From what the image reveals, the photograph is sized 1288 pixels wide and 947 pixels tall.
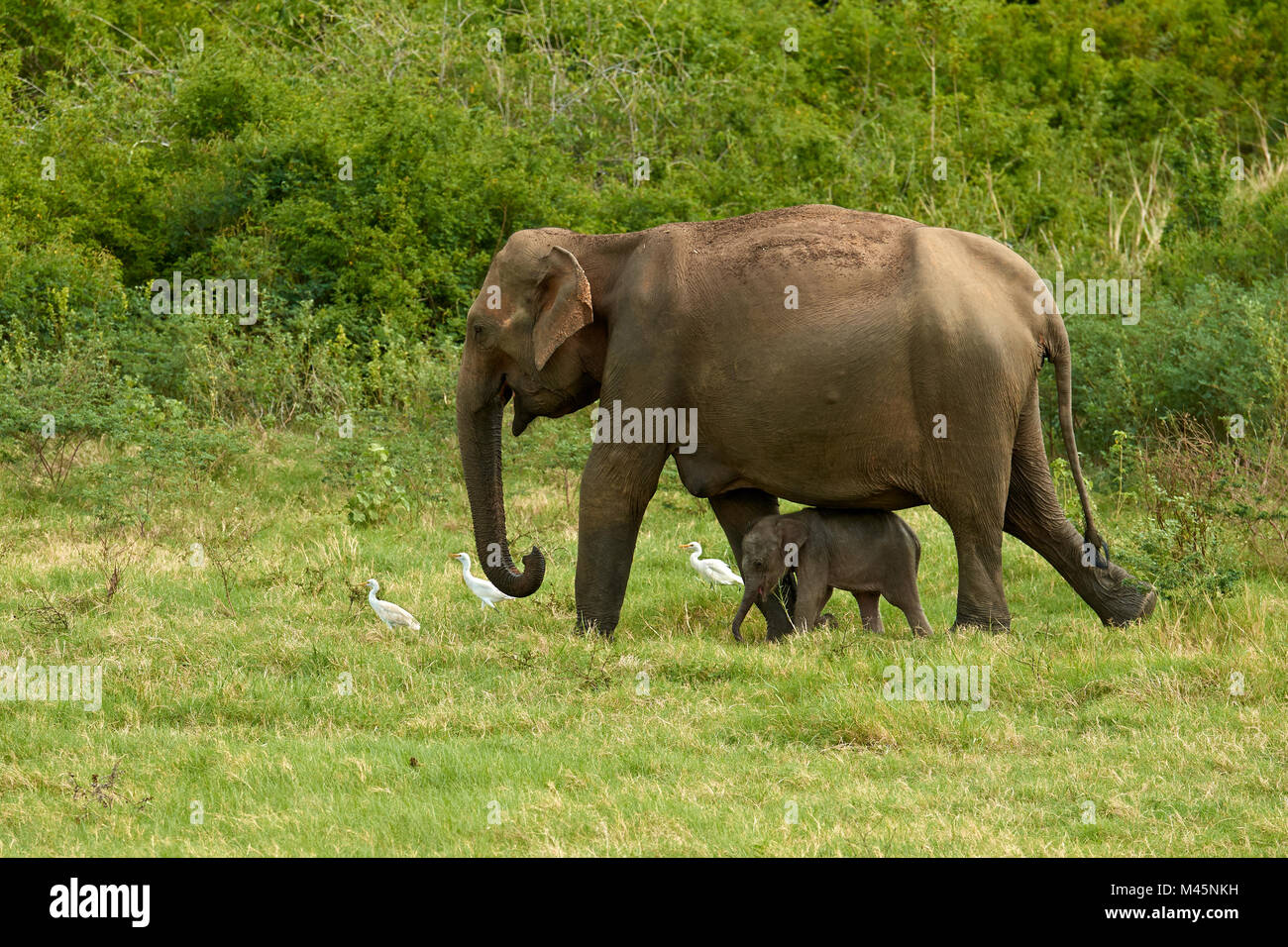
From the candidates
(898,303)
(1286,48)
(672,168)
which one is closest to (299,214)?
(672,168)

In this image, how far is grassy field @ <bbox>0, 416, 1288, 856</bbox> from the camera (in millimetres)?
6562

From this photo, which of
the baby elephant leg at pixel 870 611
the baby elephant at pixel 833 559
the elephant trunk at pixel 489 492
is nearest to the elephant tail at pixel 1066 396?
the baby elephant at pixel 833 559

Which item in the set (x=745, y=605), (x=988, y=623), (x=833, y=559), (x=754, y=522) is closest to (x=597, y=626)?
(x=745, y=605)

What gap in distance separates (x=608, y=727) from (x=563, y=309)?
2638mm

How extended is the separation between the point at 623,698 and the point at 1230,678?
2.94m

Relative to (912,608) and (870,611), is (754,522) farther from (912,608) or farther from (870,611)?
(912,608)

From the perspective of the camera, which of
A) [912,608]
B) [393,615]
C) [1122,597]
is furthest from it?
[393,615]

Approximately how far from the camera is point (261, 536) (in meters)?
12.5

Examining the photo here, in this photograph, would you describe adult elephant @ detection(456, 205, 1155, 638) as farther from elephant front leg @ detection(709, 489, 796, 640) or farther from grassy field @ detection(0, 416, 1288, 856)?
grassy field @ detection(0, 416, 1288, 856)

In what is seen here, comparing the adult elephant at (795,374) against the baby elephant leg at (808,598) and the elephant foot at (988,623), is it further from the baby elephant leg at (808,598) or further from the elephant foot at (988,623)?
the baby elephant leg at (808,598)

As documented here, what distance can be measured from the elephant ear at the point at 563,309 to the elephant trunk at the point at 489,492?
2.32ft

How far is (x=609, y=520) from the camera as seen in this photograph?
9.54 m

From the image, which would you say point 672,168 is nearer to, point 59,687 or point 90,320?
point 90,320

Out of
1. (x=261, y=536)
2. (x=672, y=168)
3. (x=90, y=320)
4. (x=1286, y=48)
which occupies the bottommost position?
(x=261, y=536)
